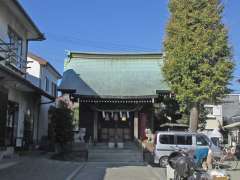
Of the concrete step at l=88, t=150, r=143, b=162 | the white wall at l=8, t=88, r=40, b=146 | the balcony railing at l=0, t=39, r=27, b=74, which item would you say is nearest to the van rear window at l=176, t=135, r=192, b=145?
the concrete step at l=88, t=150, r=143, b=162

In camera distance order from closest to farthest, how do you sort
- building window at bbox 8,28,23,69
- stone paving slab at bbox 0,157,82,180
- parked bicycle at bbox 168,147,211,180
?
1. parked bicycle at bbox 168,147,211,180
2. stone paving slab at bbox 0,157,82,180
3. building window at bbox 8,28,23,69

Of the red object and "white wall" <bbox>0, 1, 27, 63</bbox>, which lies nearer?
"white wall" <bbox>0, 1, 27, 63</bbox>

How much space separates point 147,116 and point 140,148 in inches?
161

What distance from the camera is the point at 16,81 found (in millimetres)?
22516

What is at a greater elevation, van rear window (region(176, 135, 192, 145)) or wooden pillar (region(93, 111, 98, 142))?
wooden pillar (region(93, 111, 98, 142))

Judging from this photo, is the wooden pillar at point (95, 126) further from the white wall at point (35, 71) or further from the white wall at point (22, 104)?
the white wall at point (22, 104)

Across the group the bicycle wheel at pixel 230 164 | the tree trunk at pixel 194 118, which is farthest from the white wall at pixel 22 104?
the bicycle wheel at pixel 230 164

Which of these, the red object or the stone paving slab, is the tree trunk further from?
the stone paving slab

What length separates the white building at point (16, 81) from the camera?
72.2 feet

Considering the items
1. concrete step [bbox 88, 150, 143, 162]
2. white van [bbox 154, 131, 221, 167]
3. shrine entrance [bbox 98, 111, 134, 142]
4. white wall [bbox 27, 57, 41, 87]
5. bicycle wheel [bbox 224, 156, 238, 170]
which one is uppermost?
white wall [bbox 27, 57, 41, 87]

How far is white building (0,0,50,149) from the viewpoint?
22016 mm

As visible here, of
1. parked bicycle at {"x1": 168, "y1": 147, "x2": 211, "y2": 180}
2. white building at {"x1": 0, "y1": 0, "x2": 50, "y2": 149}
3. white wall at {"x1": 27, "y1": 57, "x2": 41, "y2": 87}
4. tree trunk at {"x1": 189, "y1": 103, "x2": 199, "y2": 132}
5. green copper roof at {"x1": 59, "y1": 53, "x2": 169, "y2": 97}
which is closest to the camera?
parked bicycle at {"x1": 168, "y1": 147, "x2": 211, "y2": 180}

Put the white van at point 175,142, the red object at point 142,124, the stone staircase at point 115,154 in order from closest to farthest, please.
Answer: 1. the white van at point 175,142
2. the stone staircase at point 115,154
3. the red object at point 142,124

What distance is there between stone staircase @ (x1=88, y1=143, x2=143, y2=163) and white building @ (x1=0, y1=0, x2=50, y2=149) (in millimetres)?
4279
